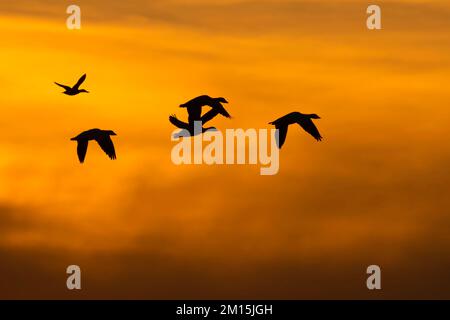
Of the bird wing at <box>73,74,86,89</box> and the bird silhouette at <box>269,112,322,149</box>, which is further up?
the bird wing at <box>73,74,86,89</box>

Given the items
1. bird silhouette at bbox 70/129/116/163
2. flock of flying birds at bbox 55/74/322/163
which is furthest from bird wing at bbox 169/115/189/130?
bird silhouette at bbox 70/129/116/163

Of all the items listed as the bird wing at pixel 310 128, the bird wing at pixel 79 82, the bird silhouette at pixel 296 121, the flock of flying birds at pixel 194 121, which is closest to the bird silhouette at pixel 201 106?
the flock of flying birds at pixel 194 121

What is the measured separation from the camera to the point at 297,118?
53312 mm

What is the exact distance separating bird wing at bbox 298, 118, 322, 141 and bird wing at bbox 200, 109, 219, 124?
3.53m

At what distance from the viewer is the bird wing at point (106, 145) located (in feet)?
171

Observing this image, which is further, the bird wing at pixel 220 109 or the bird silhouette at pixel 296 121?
the bird silhouette at pixel 296 121

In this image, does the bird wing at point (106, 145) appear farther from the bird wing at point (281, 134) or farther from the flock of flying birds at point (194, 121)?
the bird wing at point (281, 134)

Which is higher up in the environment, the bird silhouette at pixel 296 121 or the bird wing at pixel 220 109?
the bird wing at pixel 220 109

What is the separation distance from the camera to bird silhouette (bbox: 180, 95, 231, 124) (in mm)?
50594

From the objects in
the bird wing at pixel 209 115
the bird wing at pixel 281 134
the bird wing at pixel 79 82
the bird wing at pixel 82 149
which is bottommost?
the bird wing at pixel 82 149

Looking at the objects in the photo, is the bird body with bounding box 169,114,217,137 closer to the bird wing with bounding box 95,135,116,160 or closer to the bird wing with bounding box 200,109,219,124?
the bird wing with bounding box 200,109,219,124
